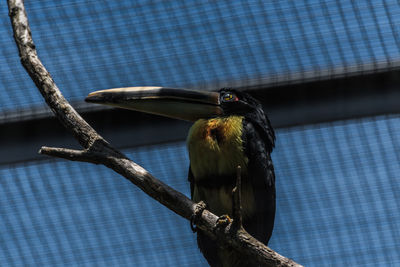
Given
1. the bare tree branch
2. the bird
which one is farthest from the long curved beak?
the bare tree branch

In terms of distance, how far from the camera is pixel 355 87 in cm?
299

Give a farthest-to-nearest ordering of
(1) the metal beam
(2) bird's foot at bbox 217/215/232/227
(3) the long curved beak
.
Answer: (1) the metal beam < (3) the long curved beak < (2) bird's foot at bbox 217/215/232/227

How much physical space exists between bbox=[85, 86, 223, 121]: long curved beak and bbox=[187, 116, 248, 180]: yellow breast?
17 cm

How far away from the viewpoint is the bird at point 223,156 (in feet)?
8.89

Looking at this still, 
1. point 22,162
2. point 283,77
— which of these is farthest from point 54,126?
point 283,77

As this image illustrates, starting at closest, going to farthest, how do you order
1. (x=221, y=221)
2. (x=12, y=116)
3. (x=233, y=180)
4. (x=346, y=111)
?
(x=221, y=221) → (x=233, y=180) → (x=346, y=111) → (x=12, y=116)

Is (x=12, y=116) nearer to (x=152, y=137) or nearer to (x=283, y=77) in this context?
(x=152, y=137)

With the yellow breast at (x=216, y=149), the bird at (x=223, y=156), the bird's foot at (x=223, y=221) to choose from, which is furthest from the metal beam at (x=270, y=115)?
the bird's foot at (x=223, y=221)

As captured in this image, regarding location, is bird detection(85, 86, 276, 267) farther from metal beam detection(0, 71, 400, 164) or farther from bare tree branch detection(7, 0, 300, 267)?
bare tree branch detection(7, 0, 300, 267)

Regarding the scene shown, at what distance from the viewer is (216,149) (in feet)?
8.91

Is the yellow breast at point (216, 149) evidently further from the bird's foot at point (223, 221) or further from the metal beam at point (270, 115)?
the bird's foot at point (223, 221)

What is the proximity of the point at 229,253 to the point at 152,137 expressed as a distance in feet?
2.31

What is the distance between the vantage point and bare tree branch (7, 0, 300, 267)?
1.97 meters

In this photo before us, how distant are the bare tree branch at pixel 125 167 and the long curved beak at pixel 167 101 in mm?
400
